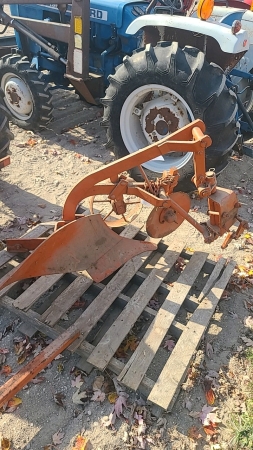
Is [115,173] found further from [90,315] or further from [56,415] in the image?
[56,415]

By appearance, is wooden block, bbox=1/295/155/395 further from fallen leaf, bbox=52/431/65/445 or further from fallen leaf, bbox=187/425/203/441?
fallen leaf, bbox=52/431/65/445

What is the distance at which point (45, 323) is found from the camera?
109 inches

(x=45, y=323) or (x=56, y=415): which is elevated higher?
(x=45, y=323)

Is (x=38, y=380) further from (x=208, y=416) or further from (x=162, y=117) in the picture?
(x=162, y=117)

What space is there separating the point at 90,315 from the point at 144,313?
1.37 ft

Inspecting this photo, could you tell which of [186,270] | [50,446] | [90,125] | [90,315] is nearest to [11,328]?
[90,315]

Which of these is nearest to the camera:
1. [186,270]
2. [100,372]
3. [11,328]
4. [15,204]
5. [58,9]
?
[100,372]

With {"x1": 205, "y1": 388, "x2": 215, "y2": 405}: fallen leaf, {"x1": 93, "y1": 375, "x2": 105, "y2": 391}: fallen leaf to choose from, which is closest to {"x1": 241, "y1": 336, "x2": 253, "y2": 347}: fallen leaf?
{"x1": 205, "y1": 388, "x2": 215, "y2": 405}: fallen leaf

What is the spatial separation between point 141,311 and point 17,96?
375 centimetres

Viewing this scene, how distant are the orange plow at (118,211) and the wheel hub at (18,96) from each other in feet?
10.1

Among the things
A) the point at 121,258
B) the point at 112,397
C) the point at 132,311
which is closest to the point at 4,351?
the point at 112,397

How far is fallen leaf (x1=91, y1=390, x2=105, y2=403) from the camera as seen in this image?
98.7 inches

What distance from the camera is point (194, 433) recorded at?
2373mm

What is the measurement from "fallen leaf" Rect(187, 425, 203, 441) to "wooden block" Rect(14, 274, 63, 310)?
135cm
